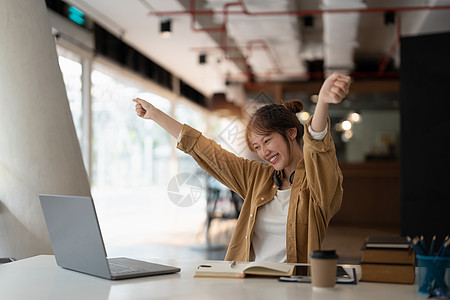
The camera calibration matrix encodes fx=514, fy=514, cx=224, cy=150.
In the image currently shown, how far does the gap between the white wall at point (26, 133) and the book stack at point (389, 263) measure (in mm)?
2235

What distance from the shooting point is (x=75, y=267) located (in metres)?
1.79

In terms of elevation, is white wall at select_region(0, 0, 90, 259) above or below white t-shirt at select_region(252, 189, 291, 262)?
above

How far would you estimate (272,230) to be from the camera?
2.18m

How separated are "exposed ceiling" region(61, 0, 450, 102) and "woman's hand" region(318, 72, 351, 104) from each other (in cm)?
437

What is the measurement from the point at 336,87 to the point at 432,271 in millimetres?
585

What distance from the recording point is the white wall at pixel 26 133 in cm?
318

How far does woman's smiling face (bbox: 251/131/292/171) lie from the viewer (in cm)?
213

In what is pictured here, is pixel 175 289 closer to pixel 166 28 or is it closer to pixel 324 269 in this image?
pixel 324 269

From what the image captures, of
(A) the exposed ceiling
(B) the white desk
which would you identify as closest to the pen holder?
(B) the white desk

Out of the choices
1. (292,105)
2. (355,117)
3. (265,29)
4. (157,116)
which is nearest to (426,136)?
(265,29)

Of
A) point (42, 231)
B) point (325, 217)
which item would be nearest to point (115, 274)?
point (325, 217)

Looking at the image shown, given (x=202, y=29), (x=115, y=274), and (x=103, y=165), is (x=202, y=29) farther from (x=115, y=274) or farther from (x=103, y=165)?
(x=115, y=274)

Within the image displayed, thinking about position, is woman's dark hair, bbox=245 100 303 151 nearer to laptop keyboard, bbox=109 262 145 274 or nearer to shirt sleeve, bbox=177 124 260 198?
shirt sleeve, bbox=177 124 260 198

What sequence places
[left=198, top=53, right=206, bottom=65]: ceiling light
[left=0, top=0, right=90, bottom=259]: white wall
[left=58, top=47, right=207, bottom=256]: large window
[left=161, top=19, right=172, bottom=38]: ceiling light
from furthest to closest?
[left=198, top=53, right=206, bottom=65]: ceiling light, [left=58, top=47, right=207, bottom=256]: large window, [left=161, top=19, right=172, bottom=38]: ceiling light, [left=0, top=0, right=90, bottom=259]: white wall
